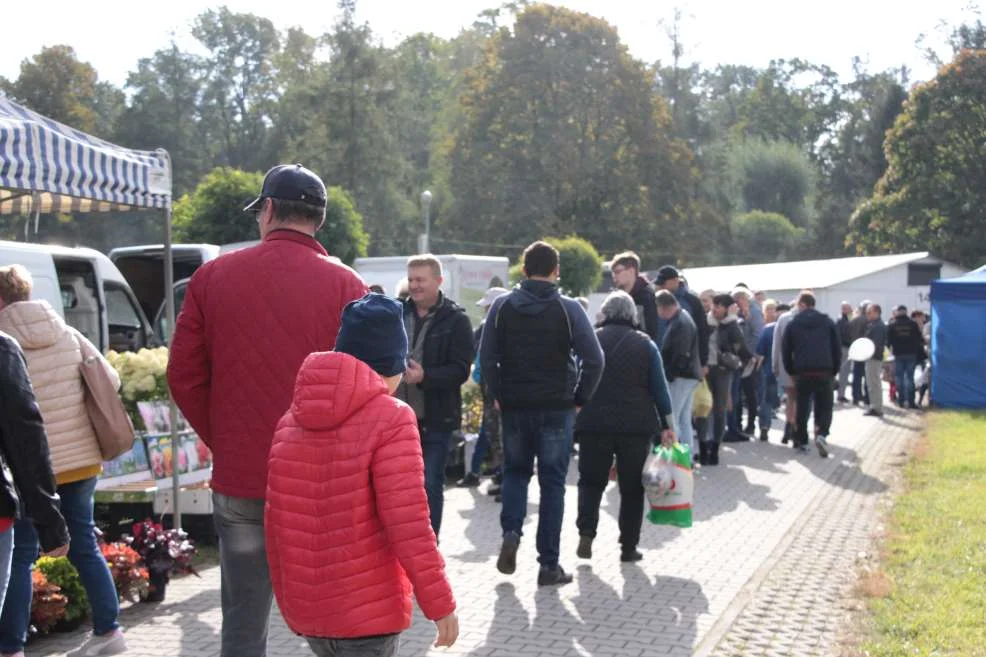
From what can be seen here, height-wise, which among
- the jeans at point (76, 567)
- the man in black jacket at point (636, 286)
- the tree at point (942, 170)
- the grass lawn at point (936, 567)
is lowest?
the grass lawn at point (936, 567)

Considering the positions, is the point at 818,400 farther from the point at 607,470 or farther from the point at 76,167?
the point at 76,167

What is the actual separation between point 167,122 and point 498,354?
2503 inches

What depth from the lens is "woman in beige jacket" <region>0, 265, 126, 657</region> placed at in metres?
5.83

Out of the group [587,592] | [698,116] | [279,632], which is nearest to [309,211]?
[279,632]

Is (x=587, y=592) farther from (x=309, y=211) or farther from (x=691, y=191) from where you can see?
(x=691, y=191)

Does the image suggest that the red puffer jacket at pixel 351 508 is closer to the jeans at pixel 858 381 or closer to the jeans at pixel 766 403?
the jeans at pixel 766 403

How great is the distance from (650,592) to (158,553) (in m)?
2.84

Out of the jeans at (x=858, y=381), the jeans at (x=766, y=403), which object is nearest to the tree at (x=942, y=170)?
the jeans at (x=858, y=381)

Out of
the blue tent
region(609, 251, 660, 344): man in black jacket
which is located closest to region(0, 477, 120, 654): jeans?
region(609, 251, 660, 344): man in black jacket

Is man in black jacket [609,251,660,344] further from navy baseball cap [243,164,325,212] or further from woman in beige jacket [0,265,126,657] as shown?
navy baseball cap [243,164,325,212]

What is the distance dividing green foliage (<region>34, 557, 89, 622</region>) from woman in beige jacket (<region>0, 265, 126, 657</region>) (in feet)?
1.76

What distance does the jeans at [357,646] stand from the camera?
3.64 metres

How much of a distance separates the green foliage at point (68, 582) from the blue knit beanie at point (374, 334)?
3557 millimetres

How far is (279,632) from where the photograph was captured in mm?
6730
